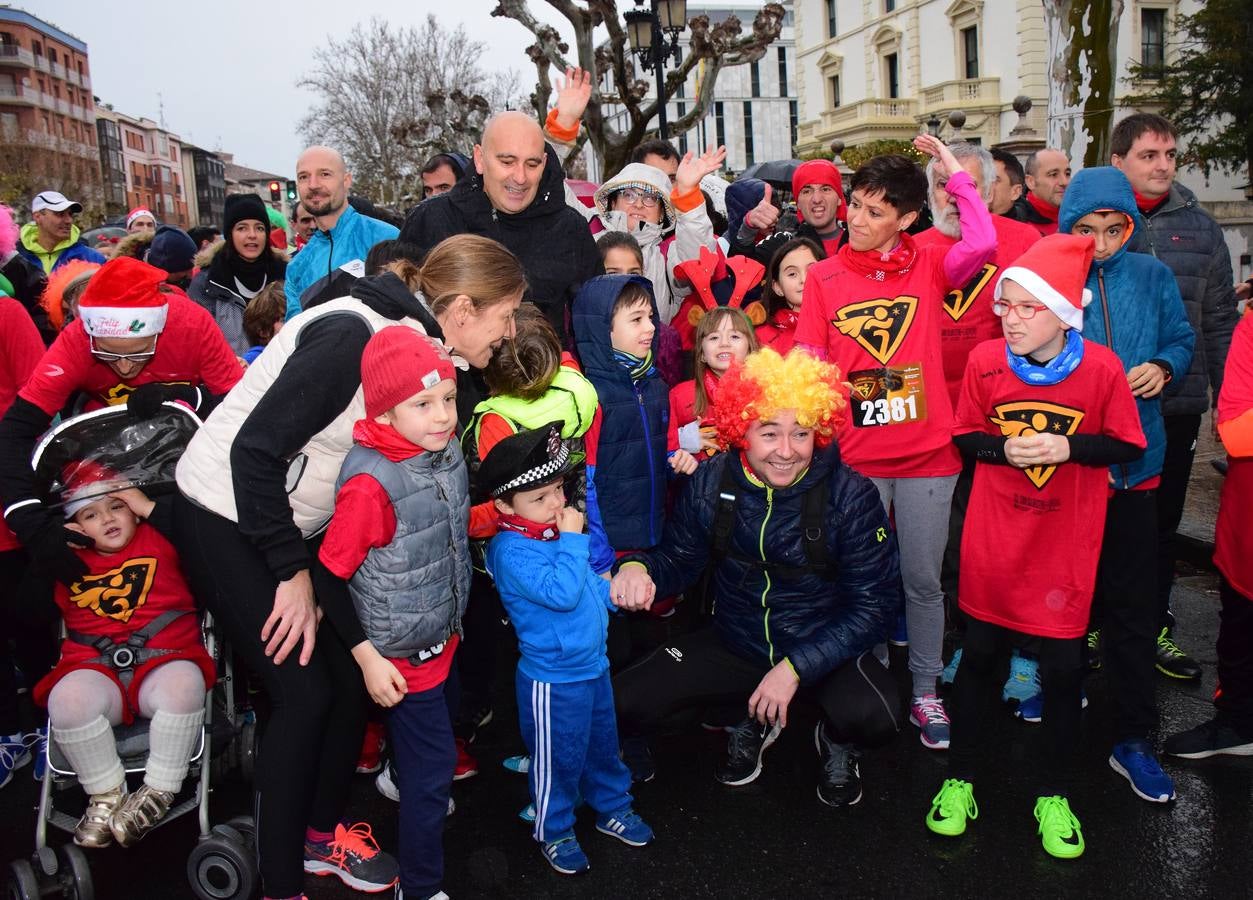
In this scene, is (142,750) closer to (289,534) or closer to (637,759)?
(289,534)

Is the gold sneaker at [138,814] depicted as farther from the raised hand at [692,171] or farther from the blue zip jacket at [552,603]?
the raised hand at [692,171]

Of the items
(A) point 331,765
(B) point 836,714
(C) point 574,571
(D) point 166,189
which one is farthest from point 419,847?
(D) point 166,189

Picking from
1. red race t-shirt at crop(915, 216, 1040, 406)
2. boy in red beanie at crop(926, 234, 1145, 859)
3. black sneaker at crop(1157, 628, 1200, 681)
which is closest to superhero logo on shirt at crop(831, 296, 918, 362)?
red race t-shirt at crop(915, 216, 1040, 406)

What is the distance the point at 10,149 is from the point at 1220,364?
55.2m

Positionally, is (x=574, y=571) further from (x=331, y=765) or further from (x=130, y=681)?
(x=130, y=681)

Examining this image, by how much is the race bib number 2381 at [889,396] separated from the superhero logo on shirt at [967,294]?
640 millimetres

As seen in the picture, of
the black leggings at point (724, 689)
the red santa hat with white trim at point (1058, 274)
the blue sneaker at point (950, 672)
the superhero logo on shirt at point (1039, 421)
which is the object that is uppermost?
the red santa hat with white trim at point (1058, 274)

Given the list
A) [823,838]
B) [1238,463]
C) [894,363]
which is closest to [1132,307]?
[1238,463]

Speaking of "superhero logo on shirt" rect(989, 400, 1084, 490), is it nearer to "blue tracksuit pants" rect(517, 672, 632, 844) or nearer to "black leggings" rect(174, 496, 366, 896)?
"blue tracksuit pants" rect(517, 672, 632, 844)

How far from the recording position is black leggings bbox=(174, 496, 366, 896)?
2.82 m

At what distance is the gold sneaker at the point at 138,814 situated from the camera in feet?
10.1

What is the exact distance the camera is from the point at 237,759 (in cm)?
371

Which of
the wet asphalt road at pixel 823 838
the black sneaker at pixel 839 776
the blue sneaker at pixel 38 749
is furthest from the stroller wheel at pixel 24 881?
the black sneaker at pixel 839 776

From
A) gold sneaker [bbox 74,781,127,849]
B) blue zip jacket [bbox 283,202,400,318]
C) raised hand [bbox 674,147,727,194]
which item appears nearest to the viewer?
gold sneaker [bbox 74,781,127,849]
